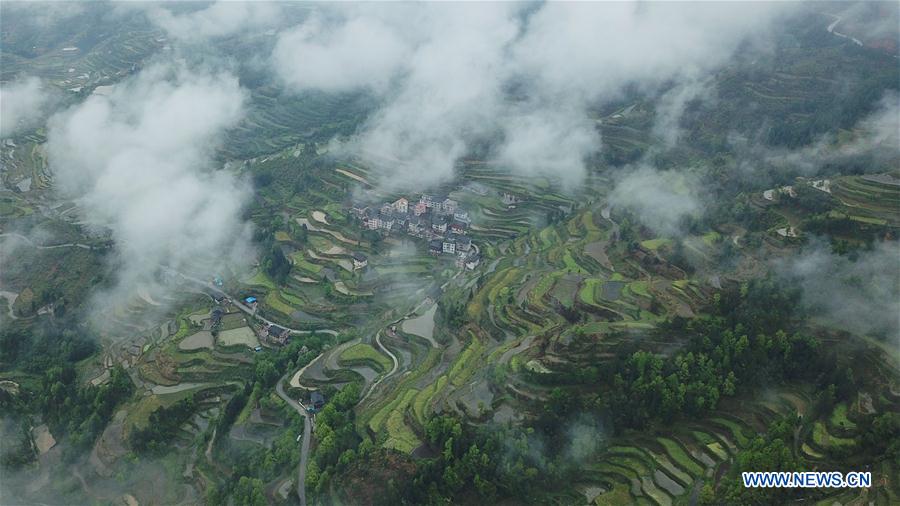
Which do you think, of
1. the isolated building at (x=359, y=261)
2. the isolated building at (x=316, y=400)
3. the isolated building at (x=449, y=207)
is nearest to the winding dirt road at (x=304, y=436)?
the isolated building at (x=316, y=400)

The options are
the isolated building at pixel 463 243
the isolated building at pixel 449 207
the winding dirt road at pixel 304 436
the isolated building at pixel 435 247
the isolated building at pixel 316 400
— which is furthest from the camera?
the isolated building at pixel 449 207

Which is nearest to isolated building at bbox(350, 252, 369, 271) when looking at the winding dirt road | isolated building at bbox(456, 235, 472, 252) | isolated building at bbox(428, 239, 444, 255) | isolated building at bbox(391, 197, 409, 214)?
isolated building at bbox(428, 239, 444, 255)

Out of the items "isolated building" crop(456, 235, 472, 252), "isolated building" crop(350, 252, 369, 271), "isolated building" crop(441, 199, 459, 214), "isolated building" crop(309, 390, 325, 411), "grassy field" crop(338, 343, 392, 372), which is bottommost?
"isolated building" crop(441, 199, 459, 214)

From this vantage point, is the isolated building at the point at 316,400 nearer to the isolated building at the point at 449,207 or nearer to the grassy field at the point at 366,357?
the grassy field at the point at 366,357

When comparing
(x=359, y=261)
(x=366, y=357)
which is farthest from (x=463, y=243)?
(x=366, y=357)

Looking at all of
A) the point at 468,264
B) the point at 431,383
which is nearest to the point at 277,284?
the point at 468,264

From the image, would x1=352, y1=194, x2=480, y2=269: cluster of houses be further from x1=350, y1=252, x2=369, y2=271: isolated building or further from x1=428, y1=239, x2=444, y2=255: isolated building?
x1=350, y1=252, x2=369, y2=271: isolated building

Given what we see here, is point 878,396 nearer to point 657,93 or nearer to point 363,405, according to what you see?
point 363,405

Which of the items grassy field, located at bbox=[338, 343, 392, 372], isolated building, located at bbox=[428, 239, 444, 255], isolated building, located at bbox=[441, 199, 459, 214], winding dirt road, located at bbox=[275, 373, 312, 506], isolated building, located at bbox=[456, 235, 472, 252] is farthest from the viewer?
isolated building, located at bbox=[441, 199, 459, 214]
